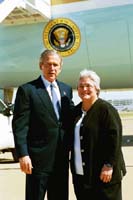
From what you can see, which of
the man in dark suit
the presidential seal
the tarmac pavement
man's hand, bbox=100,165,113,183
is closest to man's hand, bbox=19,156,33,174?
the man in dark suit

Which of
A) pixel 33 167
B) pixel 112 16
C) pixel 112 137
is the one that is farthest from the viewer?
pixel 112 16

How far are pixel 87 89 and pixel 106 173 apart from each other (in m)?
0.73

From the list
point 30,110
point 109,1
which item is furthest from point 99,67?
point 30,110

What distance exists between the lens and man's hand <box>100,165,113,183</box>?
4031mm

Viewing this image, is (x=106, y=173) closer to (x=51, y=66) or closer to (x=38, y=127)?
(x=38, y=127)

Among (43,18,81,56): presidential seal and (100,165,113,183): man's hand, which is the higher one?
(43,18,81,56): presidential seal

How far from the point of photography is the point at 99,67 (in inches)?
429

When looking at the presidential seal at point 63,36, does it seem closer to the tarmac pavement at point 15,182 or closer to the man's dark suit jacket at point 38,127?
the tarmac pavement at point 15,182

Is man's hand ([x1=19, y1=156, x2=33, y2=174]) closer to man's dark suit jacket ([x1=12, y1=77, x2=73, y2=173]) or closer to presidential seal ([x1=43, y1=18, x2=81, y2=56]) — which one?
man's dark suit jacket ([x1=12, y1=77, x2=73, y2=173])

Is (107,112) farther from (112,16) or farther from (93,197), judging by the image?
(112,16)

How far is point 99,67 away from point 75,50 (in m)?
0.66

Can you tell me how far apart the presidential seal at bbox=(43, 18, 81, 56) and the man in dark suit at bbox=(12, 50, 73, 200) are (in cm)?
641

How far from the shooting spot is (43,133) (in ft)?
14.3

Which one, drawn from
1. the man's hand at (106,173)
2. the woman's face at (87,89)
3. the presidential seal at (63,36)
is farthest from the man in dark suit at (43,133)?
the presidential seal at (63,36)
